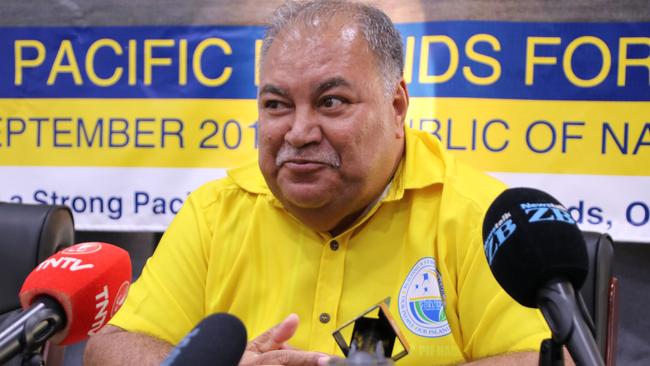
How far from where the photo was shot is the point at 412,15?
259 centimetres

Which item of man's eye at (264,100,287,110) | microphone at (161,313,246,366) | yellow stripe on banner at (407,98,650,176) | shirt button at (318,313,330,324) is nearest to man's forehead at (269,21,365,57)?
man's eye at (264,100,287,110)

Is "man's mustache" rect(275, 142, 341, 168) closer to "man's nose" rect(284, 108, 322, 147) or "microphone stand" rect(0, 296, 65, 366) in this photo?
"man's nose" rect(284, 108, 322, 147)

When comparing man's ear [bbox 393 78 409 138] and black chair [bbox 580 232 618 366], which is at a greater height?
man's ear [bbox 393 78 409 138]

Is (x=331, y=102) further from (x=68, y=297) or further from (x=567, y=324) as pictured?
(x=567, y=324)

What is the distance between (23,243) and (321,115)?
990 mm

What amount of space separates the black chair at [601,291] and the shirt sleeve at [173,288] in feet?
2.90

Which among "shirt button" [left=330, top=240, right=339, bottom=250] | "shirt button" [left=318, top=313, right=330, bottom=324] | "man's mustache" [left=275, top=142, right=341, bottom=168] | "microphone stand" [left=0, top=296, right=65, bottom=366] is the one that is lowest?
"shirt button" [left=318, top=313, right=330, bottom=324]

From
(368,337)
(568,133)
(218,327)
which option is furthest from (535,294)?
(568,133)

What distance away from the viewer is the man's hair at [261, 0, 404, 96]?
1.66 meters

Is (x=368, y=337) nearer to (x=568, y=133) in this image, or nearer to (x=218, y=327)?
(x=218, y=327)

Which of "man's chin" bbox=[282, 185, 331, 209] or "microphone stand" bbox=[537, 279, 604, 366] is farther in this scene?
"man's chin" bbox=[282, 185, 331, 209]

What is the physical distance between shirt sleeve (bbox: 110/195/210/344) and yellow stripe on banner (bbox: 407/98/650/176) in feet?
3.33

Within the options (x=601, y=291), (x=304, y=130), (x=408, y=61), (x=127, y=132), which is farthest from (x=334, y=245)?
(x=127, y=132)

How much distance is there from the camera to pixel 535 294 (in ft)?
3.14
